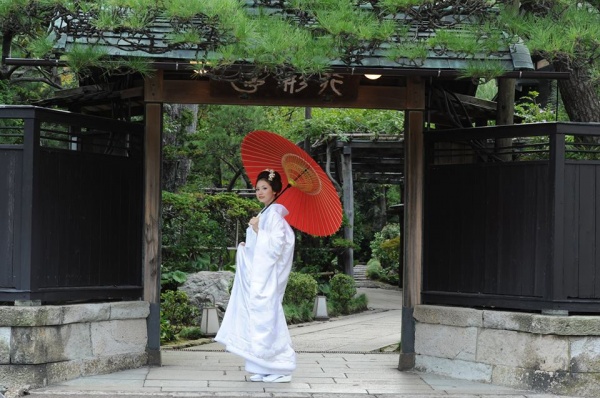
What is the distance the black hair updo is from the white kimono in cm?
19

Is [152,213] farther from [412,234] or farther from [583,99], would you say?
[583,99]

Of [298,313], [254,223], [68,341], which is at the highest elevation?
[254,223]

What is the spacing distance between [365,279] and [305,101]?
18.6m

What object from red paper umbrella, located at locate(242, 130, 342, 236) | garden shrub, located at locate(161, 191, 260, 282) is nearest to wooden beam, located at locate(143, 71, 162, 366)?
red paper umbrella, located at locate(242, 130, 342, 236)

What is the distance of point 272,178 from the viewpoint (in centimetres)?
934

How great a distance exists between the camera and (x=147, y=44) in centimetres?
947

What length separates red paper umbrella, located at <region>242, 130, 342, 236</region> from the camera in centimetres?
939

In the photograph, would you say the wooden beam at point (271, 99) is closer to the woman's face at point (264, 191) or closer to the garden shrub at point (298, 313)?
the woman's face at point (264, 191)

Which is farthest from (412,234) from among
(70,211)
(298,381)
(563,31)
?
(70,211)

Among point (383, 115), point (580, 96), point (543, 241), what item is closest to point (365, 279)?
point (383, 115)

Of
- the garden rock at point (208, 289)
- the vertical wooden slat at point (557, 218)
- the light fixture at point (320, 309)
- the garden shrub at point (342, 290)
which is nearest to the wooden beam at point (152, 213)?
the vertical wooden slat at point (557, 218)

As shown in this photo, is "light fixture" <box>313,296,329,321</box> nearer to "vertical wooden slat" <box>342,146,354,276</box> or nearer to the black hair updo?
"vertical wooden slat" <box>342,146,354,276</box>

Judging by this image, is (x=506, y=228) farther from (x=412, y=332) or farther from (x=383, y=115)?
(x=383, y=115)

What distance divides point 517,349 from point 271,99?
3.78m
